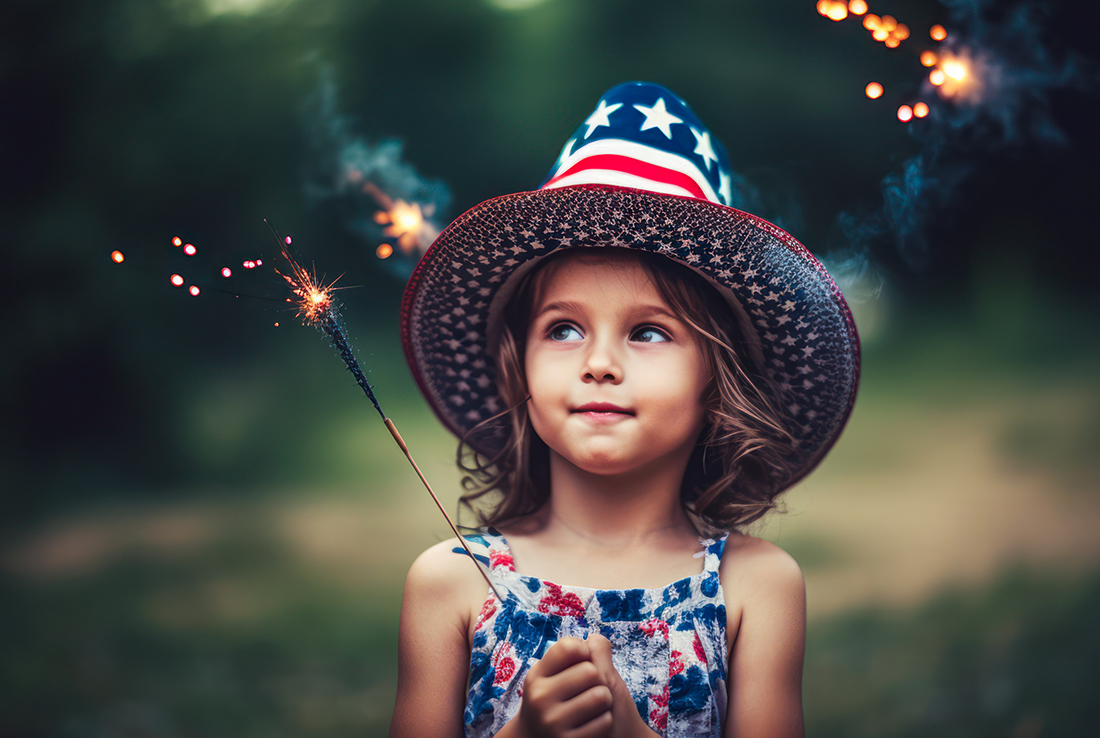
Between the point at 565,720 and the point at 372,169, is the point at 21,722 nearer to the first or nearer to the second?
the point at 565,720

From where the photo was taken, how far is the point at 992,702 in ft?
4.17

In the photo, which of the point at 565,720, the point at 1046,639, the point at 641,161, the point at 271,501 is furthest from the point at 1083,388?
the point at 271,501

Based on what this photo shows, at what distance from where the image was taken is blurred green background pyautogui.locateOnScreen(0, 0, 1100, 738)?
1301 mm

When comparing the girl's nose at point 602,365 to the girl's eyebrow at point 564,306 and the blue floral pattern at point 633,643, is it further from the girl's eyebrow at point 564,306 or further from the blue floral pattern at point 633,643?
the blue floral pattern at point 633,643

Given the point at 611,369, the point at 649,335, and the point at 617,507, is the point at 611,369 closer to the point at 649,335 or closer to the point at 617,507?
the point at 649,335

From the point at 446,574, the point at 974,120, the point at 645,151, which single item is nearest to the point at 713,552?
the point at 446,574

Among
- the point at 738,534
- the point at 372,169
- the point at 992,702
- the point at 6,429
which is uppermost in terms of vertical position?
the point at 372,169

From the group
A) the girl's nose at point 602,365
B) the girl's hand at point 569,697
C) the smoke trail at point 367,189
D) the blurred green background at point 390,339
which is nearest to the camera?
the girl's hand at point 569,697

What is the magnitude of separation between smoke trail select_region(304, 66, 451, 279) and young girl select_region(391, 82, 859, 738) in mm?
371

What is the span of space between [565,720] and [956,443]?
0.97 m

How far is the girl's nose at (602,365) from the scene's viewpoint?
938 mm

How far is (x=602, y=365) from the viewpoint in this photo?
936 millimetres

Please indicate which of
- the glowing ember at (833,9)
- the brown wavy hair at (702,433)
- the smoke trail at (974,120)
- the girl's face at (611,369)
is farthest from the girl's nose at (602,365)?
the glowing ember at (833,9)

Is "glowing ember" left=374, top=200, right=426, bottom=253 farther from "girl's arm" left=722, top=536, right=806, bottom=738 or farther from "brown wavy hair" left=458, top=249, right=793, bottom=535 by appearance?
"girl's arm" left=722, top=536, right=806, bottom=738
